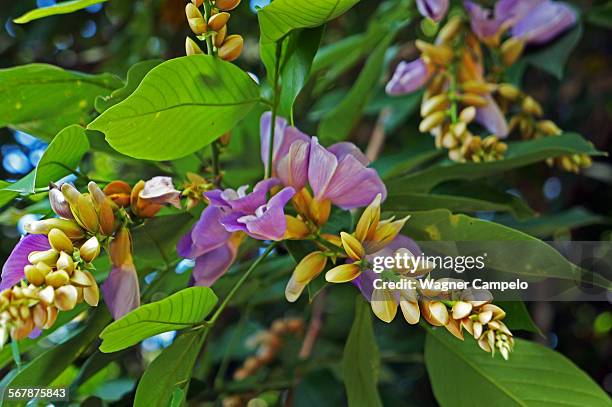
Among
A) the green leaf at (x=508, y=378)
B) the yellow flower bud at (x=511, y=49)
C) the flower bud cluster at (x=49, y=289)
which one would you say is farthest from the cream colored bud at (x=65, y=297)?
the yellow flower bud at (x=511, y=49)

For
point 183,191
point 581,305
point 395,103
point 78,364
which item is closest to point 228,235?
point 183,191

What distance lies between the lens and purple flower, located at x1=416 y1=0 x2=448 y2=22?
795 mm

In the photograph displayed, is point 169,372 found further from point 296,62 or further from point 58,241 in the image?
point 296,62

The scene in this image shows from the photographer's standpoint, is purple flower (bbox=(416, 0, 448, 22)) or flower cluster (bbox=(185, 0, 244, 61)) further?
purple flower (bbox=(416, 0, 448, 22))

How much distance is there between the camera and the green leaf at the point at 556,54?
85 centimetres

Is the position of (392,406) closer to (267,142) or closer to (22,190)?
(267,142)

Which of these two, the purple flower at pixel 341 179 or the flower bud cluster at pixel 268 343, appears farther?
the flower bud cluster at pixel 268 343

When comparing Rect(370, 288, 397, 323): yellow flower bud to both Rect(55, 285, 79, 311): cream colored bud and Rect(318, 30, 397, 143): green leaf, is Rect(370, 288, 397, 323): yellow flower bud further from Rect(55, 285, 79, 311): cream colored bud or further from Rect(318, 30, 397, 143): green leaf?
Rect(318, 30, 397, 143): green leaf

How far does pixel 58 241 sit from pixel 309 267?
18cm

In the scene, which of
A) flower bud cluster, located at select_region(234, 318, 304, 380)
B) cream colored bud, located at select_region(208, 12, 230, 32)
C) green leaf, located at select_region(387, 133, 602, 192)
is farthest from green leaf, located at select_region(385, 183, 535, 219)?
flower bud cluster, located at select_region(234, 318, 304, 380)

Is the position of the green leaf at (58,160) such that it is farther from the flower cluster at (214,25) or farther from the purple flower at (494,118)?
the purple flower at (494,118)

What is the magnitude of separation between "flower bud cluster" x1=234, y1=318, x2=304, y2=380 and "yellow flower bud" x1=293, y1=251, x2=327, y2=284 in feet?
2.00

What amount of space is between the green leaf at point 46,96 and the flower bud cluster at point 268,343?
565 millimetres

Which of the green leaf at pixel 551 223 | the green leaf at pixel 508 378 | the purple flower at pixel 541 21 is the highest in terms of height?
the purple flower at pixel 541 21
